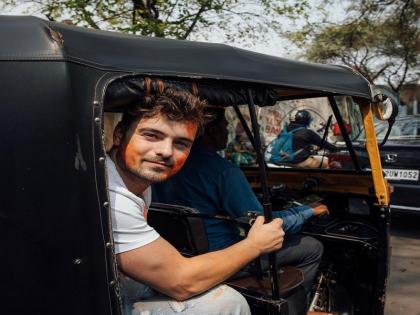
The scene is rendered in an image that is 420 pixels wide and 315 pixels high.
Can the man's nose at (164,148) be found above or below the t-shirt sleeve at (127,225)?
above

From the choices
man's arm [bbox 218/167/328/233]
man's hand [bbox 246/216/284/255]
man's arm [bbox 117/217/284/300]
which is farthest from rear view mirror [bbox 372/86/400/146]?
man's arm [bbox 117/217/284/300]

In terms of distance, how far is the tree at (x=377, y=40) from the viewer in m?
16.2

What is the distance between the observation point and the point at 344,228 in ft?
10.7

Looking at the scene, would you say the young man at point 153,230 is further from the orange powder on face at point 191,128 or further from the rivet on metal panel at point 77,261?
the rivet on metal panel at point 77,261

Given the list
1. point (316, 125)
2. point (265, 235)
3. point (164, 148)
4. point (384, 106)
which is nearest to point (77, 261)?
point (164, 148)

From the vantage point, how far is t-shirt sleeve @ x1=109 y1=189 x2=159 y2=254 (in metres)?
1.67

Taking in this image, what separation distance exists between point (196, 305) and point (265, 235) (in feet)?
1.37

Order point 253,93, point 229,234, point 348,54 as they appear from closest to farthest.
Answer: point 253,93 → point 229,234 → point 348,54

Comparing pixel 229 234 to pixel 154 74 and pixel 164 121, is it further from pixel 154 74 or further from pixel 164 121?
pixel 154 74

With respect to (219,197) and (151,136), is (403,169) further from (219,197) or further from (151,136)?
(151,136)

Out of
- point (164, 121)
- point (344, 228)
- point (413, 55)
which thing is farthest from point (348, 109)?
point (413, 55)

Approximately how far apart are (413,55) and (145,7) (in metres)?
17.4

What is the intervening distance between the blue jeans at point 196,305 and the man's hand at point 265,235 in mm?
218

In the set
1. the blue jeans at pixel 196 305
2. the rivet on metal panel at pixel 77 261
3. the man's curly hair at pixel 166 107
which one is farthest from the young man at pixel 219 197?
the rivet on metal panel at pixel 77 261
